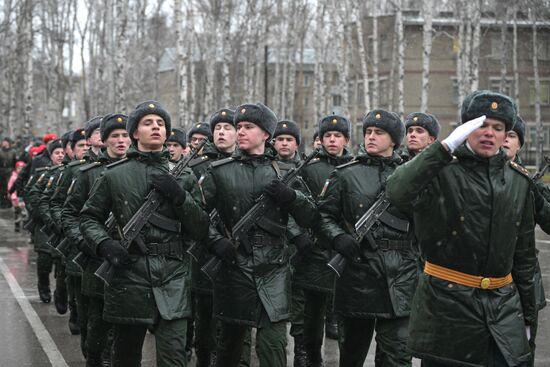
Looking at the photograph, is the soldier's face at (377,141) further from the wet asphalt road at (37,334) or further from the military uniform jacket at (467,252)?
the wet asphalt road at (37,334)

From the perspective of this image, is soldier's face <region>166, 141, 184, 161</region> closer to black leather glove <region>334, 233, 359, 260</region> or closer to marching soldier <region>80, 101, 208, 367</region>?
marching soldier <region>80, 101, 208, 367</region>

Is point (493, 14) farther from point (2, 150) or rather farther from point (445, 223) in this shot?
point (445, 223)

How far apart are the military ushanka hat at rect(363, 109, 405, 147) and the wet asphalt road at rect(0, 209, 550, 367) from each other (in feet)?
8.03

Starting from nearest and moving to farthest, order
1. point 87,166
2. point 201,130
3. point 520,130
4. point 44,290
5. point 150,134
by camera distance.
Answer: point 150,134 < point 520,130 < point 87,166 < point 201,130 < point 44,290

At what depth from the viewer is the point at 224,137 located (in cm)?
935

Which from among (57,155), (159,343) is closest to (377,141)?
(159,343)

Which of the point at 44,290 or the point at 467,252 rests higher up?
the point at 467,252

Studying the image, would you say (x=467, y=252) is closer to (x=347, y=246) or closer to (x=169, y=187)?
(x=347, y=246)

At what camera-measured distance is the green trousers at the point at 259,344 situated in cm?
675

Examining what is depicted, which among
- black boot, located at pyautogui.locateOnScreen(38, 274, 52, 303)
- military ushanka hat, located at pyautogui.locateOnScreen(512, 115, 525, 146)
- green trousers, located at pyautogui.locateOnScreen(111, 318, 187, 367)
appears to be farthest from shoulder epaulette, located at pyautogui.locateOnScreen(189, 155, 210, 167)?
black boot, located at pyautogui.locateOnScreen(38, 274, 52, 303)

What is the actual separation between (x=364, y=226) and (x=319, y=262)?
7.40 ft

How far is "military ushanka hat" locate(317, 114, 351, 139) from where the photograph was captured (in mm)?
9680

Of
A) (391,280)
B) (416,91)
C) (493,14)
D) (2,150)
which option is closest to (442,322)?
(391,280)

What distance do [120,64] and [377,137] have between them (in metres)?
23.7
